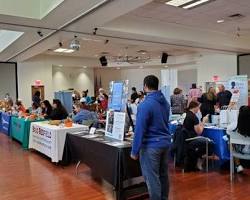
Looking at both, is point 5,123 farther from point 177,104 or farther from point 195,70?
point 195,70

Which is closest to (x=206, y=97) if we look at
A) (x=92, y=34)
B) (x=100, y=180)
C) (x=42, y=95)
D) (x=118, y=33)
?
(x=118, y=33)

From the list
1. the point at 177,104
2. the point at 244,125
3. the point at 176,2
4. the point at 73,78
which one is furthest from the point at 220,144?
the point at 73,78

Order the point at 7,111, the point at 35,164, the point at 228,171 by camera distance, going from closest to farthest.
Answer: the point at 228,171
the point at 35,164
the point at 7,111

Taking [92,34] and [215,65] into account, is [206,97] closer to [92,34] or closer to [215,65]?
[92,34]

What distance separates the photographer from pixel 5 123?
8.91m

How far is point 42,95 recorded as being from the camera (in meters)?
12.7

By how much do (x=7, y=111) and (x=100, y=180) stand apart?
6.09 meters

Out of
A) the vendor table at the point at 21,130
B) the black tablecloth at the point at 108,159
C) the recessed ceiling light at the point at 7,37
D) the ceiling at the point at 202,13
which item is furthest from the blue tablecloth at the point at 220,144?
the recessed ceiling light at the point at 7,37

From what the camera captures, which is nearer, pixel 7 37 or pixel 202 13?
pixel 202 13

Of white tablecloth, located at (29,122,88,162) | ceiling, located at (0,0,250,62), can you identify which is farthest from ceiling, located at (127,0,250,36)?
white tablecloth, located at (29,122,88,162)

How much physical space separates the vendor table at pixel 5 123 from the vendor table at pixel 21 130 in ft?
2.10

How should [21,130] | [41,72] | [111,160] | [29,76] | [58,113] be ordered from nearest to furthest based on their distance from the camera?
1. [111,160]
2. [58,113]
3. [21,130]
4. [29,76]
5. [41,72]

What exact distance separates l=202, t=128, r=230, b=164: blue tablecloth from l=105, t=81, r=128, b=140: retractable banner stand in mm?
1688

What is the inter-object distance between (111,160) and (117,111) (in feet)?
2.29
